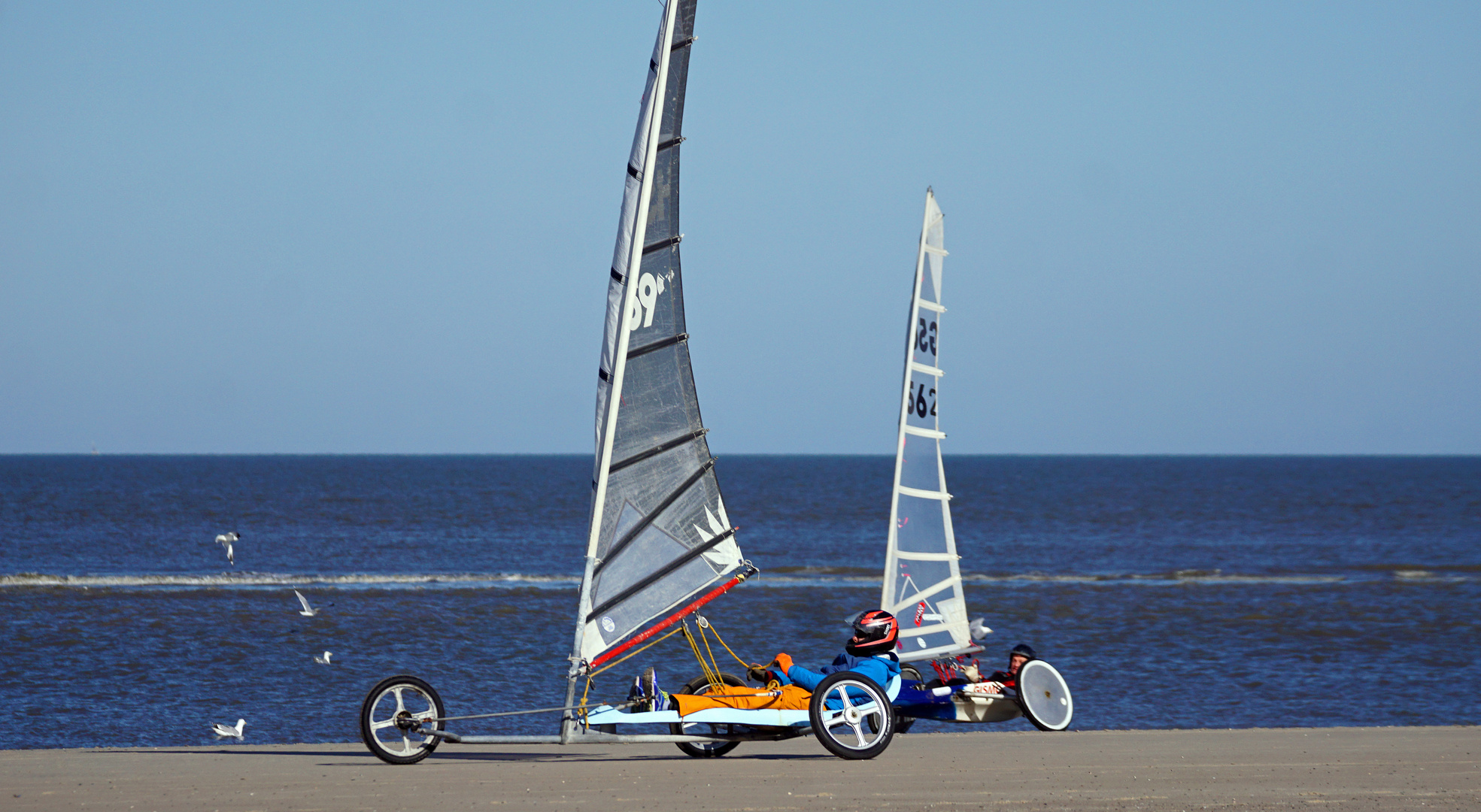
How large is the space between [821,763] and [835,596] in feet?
71.6

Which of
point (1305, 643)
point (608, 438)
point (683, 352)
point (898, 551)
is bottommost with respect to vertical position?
point (1305, 643)

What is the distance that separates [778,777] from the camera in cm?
972

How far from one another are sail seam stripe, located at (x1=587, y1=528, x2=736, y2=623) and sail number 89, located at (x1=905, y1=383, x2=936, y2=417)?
17.2ft

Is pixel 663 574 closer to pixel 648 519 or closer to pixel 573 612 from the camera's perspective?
pixel 648 519

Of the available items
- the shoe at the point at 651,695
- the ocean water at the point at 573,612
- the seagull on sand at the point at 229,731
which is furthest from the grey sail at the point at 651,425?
the seagull on sand at the point at 229,731

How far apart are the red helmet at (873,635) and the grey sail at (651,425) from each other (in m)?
1.37

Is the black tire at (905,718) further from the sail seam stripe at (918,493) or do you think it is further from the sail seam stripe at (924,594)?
the sail seam stripe at (918,493)

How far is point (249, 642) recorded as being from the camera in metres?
23.1

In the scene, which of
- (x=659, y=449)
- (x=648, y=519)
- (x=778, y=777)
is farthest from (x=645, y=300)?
(x=778, y=777)

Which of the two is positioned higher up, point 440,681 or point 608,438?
point 608,438

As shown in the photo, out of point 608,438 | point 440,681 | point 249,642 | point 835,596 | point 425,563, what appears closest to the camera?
point 608,438

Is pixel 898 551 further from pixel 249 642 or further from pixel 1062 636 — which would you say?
pixel 249 642

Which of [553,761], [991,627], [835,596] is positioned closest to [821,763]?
[553,761]

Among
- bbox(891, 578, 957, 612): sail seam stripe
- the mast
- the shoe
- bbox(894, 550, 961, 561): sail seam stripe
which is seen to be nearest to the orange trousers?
the shoe
